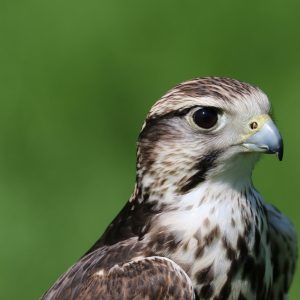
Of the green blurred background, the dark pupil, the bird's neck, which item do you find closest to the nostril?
the dark pupil

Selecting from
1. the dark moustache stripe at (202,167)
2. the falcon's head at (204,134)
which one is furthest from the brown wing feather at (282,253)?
the dark moustache stripe at (202,167)

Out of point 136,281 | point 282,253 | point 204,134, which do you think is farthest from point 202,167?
point 282,253

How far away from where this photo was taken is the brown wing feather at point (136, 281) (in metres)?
6.83

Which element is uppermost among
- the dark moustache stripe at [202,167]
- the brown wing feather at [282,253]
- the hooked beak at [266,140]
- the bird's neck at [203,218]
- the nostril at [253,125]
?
the nostril at [253,125]

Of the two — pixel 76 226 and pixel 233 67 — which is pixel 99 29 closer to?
pixel 233 67

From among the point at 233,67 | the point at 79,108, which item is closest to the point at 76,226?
the point at 79,108

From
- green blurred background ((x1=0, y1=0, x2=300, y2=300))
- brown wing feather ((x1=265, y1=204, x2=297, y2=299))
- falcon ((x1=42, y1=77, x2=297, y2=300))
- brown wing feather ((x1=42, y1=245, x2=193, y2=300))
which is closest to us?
brown wing feather ((x1=42, y1=245, x2=193, y2=300))

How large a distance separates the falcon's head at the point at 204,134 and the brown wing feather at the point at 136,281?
36cm

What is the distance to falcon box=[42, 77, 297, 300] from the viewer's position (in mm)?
6953

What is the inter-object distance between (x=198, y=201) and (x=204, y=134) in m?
0.29

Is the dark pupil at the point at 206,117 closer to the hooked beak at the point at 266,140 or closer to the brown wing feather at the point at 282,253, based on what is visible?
the hooked beak at the point at 266,140

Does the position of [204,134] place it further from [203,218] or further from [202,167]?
[203,218]

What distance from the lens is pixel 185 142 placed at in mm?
7047

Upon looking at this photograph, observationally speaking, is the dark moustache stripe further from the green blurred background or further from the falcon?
the green blurred background
